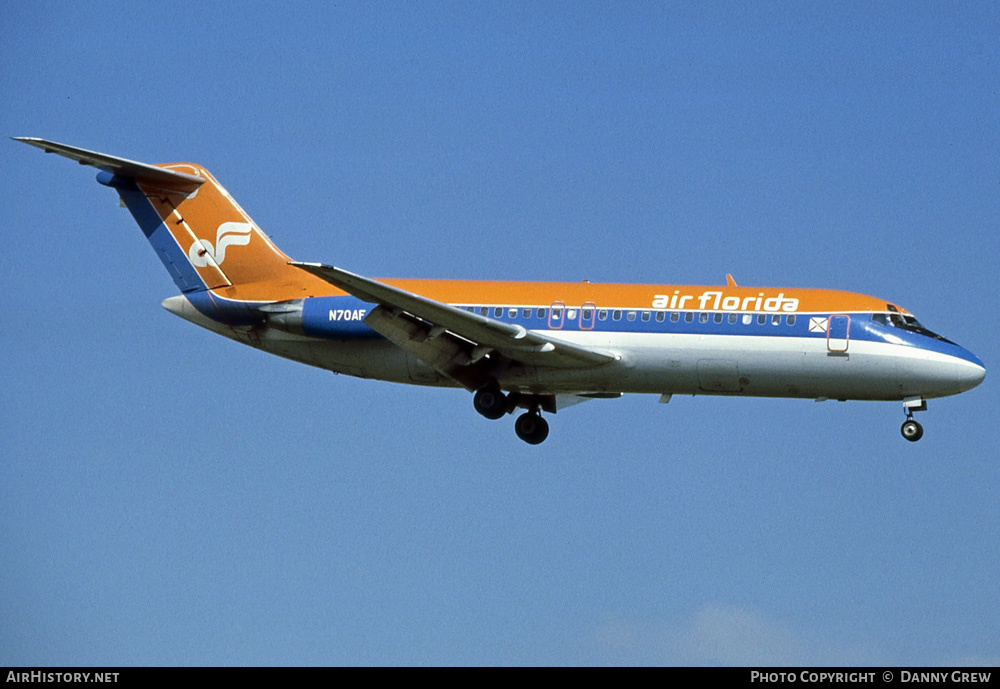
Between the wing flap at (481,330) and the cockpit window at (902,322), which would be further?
the cockpit window at (902,322)

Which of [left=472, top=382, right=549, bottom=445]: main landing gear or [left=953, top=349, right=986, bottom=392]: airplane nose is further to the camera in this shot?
[left=472, top=382, right=549, bottom=445]: main landing gear

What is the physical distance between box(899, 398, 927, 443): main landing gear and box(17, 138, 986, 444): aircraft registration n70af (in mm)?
53

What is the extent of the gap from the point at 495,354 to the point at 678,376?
4398 millimetres

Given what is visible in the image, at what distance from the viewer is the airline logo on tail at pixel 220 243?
4147 cm

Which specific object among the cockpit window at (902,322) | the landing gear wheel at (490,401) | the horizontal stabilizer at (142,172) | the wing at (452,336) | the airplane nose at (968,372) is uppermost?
the horizontal stabilizer at (142,172)

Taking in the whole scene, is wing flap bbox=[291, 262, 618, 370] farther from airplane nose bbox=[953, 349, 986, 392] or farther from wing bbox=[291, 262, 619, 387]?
airplane nose bbox=[953, 349, 986, 392]

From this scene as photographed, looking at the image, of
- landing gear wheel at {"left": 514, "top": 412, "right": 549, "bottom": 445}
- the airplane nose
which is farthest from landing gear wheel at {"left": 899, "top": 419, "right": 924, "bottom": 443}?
landing gear wheel at {"left": 514, "top": 412, "right": 549, "bottom": 445}

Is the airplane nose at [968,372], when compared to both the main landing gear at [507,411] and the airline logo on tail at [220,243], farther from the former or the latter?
the airline logo on tail at [220,243]

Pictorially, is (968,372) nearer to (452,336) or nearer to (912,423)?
(912,423)

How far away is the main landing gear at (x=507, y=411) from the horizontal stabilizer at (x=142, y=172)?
9778 mm

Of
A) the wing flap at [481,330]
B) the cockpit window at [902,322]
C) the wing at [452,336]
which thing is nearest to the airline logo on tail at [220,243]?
the wing at [452,336]

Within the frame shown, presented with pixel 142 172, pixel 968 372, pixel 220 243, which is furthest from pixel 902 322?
pixel 142 172

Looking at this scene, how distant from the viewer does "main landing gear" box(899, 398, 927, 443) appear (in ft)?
124

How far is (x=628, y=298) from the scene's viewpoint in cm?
3862
